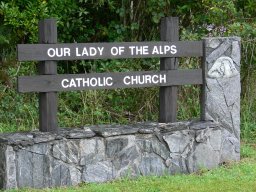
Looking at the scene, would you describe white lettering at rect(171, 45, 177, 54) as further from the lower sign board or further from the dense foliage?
the dense foliage

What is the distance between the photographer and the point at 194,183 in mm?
7805

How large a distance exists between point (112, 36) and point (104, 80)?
4.22 metres

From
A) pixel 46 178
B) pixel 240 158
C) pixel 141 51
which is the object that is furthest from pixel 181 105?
pixel 46 178

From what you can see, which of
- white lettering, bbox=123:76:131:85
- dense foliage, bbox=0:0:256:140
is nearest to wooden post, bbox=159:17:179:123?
white lettering, bbox=123:76:131:85

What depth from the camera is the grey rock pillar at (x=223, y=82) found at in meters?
8.72

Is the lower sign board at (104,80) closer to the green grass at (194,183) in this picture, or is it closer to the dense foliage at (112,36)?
the green grass at (194,183)

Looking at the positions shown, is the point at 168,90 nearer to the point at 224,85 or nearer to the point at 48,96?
the point at 224,85

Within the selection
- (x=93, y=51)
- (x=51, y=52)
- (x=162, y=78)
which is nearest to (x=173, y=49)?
(x=162, y=78)

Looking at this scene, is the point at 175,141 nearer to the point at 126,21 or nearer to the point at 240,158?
the point at 240,158

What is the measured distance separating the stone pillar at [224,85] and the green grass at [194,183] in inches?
21.5

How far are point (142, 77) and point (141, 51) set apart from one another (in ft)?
0.99

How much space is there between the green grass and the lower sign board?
3.55ft

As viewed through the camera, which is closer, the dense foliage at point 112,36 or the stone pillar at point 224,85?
the stone pillar at point 224,85

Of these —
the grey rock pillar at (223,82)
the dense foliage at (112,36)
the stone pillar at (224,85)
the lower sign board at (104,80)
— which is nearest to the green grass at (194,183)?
the stone pillar at (224,85)
